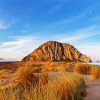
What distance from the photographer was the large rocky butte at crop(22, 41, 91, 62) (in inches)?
1449

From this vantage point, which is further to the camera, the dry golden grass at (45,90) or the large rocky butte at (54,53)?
the large rocky butte at (54,53)

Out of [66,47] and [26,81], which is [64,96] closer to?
[26,81]

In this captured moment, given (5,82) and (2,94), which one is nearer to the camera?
(2,94)

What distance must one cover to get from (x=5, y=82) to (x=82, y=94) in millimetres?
3480

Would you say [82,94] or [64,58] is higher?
[64,58]

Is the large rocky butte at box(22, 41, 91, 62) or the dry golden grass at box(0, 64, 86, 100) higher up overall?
the large rocky butte at box(22, 41, 91, 62)

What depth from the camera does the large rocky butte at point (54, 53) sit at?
36812 millimetres

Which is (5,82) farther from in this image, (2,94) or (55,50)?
(55,50)

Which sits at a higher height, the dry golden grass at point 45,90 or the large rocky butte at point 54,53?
the large rocky butte at point 54,53

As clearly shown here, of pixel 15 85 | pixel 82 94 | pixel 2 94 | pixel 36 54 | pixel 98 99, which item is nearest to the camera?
pixel 2 94

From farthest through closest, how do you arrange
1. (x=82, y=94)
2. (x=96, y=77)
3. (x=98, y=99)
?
(x=96, y=77) < (x=82, y=94) < (x=98, y=99)

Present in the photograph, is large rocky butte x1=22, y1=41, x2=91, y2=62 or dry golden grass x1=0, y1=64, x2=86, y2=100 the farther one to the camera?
large rocky butte x1=22, y1=41, x2=91, y2=62

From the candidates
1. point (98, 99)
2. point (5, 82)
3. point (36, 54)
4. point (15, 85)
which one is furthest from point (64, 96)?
point (36, 54)

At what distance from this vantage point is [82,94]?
892 cm
